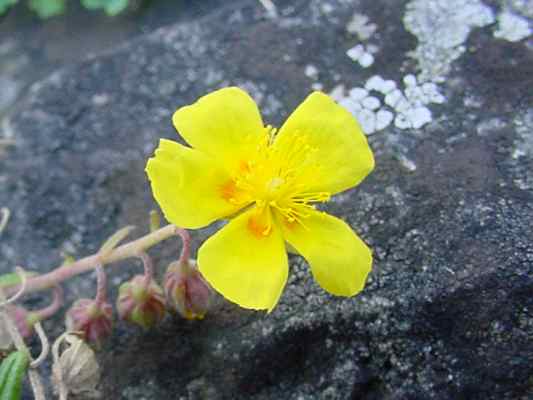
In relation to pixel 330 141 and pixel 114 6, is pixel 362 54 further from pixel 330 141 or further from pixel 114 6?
pixel 114 6

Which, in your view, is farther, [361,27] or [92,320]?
[361,27]

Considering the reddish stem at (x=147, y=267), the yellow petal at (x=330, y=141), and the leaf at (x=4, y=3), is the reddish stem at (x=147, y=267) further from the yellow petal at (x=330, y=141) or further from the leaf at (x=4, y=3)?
the leaf at (x=4, y=3)

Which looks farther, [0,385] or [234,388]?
[234,388]

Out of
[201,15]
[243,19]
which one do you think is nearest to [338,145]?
[243,19]

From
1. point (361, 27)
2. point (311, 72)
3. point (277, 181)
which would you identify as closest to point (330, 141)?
point (277, 181)

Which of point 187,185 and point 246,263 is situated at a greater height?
point 187,185

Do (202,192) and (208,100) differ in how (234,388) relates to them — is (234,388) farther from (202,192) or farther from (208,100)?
(208,100)

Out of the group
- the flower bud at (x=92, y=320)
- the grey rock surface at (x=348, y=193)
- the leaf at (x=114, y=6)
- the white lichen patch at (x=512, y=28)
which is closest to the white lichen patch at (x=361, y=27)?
the grey rock surface at (x=348, y=193)
